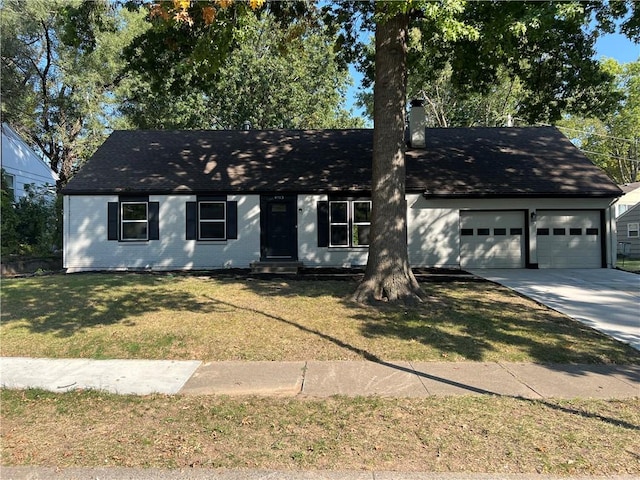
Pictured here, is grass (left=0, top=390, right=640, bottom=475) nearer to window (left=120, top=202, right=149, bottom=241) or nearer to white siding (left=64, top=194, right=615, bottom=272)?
white siding (left=64, top=194, right=615, bottom=272)

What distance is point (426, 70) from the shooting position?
16500mm

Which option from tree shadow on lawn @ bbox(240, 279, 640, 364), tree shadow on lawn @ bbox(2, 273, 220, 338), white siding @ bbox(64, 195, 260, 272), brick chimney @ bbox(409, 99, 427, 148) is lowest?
tree shadow on lawn @ bbox(240, 279, 640, 364)

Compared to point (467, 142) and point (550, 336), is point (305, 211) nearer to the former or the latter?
point (467, 142)

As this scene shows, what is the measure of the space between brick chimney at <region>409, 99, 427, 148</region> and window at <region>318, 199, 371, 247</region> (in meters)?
4.06

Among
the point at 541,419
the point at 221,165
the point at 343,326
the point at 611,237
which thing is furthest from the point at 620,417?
the point at 221,165

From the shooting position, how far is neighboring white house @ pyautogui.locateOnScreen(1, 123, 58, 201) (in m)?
21.0

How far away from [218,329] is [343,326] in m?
2.18

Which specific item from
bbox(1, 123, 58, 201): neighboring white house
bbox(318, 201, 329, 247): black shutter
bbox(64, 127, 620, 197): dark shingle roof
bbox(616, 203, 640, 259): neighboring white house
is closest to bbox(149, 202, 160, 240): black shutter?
bbox(64, 127, 620, 197): dark shingle roof

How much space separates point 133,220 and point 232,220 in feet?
12.3

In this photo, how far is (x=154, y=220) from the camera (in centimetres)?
1655

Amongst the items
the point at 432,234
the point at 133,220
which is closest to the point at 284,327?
the point at 432,234

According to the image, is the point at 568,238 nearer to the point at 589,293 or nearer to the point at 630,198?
the point at 589,293

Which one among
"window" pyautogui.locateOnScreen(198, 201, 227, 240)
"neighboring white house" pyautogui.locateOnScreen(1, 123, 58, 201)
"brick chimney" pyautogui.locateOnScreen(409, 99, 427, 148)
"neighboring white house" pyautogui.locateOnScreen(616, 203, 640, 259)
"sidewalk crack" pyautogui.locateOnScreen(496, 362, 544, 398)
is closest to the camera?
"sidewalk crack" pyautogui.locateOnScreen(496, 362, 544, 398)

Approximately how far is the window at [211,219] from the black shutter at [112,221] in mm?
2623
